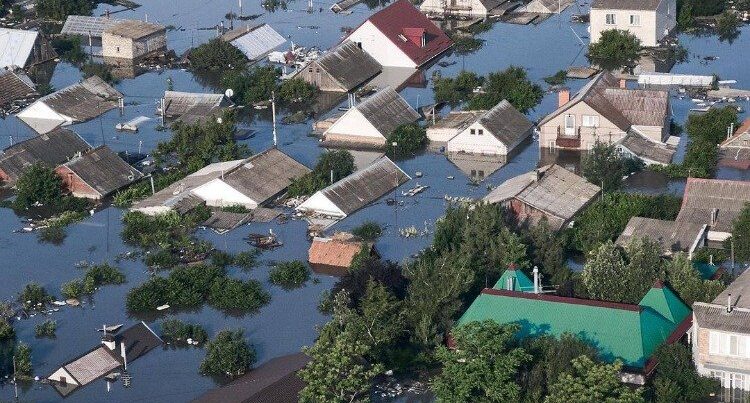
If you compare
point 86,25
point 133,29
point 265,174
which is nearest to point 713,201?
point 265,174

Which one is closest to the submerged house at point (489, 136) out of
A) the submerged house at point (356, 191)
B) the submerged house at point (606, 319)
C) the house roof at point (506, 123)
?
the house roof at point (506, 123)

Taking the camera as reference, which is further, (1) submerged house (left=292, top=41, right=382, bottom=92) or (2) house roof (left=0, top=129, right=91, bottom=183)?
(1) submerged house (left=292, top=41, right=382, bottom=92)

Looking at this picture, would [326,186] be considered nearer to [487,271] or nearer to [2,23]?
[487,271]

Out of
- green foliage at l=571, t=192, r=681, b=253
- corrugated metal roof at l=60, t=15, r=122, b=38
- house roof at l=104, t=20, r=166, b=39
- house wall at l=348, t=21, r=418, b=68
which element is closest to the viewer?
green foliage at l=571, t=192, r=681, b=253

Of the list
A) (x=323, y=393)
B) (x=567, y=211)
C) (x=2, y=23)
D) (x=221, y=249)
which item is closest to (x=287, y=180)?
(x=221, y=249)

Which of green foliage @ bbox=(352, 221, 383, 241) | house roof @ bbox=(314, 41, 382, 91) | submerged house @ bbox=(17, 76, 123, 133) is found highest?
green foliage @ bbox=(352, 221, 383, 241)

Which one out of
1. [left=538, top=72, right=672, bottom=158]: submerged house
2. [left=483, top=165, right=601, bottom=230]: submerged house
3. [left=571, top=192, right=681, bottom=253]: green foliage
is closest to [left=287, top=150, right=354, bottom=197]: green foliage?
[left=483, top=165, right=601, bottom=230]: submerged house

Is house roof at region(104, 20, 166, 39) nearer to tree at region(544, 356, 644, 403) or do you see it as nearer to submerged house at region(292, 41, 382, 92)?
submerged house at region(292, 41, 382, 92)
